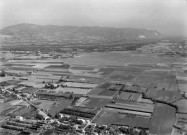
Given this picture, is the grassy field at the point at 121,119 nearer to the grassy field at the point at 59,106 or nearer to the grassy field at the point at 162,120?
the grassy field at the point at 162,120

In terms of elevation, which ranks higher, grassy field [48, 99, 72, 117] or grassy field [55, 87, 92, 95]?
grassy field [55, 87, 92, 95]

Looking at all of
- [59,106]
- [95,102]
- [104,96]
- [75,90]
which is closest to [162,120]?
[95,102]

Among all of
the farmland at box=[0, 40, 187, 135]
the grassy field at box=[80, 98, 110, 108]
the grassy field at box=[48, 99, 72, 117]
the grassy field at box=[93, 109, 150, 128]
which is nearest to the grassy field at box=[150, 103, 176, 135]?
the farmland at box=[0, 40, 187, 135]

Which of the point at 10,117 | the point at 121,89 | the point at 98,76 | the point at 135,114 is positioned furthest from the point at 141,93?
the point at 10,117

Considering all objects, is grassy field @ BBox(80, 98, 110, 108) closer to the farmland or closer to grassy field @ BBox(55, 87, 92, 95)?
the farmland

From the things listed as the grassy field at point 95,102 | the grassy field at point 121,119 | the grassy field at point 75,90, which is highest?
the grassy field at point 75,90

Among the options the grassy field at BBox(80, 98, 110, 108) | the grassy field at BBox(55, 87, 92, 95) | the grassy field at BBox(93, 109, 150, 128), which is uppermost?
the grassy field at BBox(55, 87, 92, 95)

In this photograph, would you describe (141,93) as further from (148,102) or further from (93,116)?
(93,116)

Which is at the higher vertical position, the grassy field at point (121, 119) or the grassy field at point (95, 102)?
the grassy field at point (95, 102)

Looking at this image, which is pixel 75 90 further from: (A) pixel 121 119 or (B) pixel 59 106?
(A) pixel 121 119

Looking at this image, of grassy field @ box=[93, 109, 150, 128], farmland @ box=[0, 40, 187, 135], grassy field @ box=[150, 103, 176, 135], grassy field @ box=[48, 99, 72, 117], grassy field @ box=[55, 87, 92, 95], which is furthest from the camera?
grassy field @ box=[55, 87, 92, 95]

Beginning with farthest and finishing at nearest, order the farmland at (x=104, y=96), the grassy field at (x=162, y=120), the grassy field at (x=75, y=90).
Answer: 1. the grassy field at (x=75, y=90)
2. the farmland at (x=104, y=96)
3. the grassy field at (x=162, y=120)

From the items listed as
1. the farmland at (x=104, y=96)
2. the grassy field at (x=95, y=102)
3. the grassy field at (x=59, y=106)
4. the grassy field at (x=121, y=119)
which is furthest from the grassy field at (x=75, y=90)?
the grassy field at (x=121, y=119)
